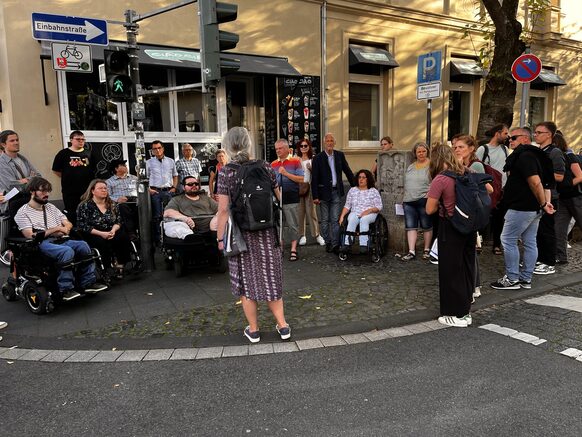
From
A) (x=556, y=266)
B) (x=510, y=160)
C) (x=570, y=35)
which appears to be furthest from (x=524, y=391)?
(x=570, y=35)

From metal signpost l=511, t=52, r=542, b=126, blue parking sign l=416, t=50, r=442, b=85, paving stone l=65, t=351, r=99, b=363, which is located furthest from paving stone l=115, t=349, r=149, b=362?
metal signpost l=511, t=52, r=542, b=126

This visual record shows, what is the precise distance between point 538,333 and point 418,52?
1122 centimetres

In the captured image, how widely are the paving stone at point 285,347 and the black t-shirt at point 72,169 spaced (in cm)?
477

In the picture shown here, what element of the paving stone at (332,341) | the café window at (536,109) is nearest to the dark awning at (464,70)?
the café window at (536,109)

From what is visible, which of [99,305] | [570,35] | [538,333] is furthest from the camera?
[570,35]

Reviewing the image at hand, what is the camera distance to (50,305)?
5.22 meters

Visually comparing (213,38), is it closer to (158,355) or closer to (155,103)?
(158,355)

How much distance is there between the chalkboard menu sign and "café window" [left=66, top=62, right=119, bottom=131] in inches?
158

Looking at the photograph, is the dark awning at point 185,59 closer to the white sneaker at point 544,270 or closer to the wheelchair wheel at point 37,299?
the wheelchair wheel at point 37,299

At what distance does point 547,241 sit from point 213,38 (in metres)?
5.30

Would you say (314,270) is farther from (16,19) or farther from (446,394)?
(16,19)

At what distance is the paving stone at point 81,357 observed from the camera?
4.17 meters

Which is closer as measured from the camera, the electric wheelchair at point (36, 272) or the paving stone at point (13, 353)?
the paving stone at point (13, 353)

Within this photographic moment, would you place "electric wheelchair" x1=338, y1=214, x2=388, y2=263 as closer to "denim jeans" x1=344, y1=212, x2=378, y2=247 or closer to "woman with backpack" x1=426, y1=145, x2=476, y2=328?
"denim jeans" x1=344, y1=212, x2=378, y2=247
